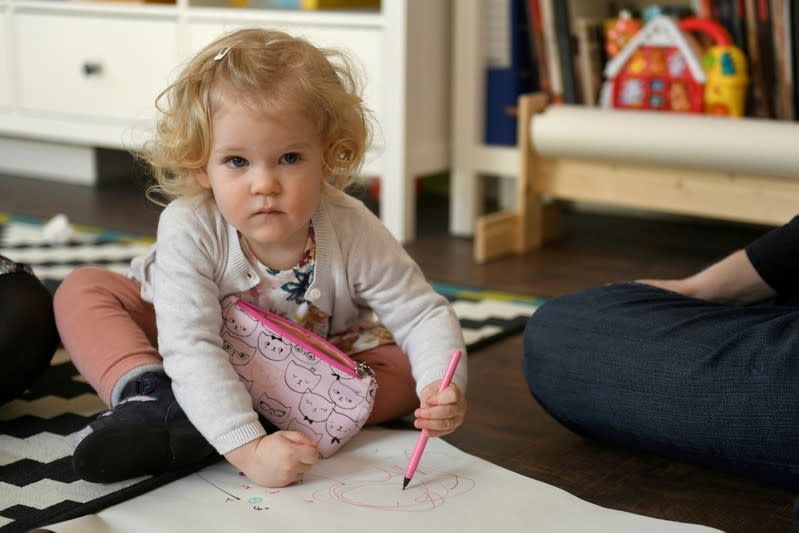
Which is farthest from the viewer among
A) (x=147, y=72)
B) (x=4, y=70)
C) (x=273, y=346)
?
(x=4, y=70)

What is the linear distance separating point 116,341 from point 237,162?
223 millimetres

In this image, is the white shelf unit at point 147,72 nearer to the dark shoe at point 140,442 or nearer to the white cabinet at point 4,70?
the white cabinet at point 4,70

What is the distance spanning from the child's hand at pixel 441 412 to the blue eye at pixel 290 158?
24cm

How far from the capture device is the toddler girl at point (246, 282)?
90 cm

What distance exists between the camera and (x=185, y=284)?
0.96 metres

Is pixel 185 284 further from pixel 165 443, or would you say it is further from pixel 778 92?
pixel 778 92

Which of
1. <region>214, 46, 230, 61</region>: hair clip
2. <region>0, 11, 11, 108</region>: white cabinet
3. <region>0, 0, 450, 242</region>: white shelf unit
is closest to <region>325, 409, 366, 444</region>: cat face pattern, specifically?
<region>214, 46, 230, 61</region>: hair clip

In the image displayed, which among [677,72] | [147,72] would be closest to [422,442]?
[677,72]

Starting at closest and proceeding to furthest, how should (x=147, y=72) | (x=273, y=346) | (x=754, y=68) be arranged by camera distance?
(x=273, y=346) < (x=754, y=68) < (x=147, y=72)

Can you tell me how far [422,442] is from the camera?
902mm

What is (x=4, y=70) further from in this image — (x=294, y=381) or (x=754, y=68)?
(x=294, y=381)

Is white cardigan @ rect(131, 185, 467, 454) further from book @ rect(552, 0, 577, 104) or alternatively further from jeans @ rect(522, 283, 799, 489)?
book @ rect(552, 0, 577, 104)

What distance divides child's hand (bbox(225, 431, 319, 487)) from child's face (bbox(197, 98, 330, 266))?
0.60 ft

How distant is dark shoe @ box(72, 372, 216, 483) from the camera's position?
0.88m
